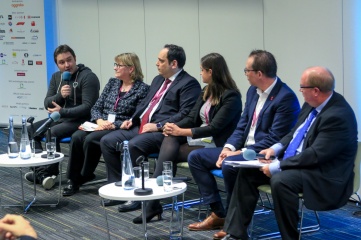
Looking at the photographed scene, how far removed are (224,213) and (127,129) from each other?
5.01 ft

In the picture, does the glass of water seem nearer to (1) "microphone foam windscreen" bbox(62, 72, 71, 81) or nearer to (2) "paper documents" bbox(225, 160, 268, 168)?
(2) "paper documents" bbox(225, 160, 268, 168)

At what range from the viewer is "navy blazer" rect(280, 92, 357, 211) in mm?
4090

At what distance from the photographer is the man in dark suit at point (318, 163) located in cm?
409

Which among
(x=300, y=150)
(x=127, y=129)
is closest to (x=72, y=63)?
(x=127, y=129)

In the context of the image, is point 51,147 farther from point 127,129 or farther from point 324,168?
point 324,168

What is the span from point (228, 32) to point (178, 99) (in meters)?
1.53

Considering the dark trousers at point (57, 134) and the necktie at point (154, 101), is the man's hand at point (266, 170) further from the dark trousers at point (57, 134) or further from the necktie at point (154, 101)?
the dark trousers at point (57, 134)

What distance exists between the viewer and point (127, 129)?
19.6ft

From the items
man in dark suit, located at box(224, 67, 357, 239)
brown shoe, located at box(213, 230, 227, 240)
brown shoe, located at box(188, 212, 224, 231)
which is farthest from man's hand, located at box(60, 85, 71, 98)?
man in dark suit, located at box(224, 67, 357, 239)

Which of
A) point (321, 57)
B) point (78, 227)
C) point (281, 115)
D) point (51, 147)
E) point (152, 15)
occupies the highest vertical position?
point (152, 15)

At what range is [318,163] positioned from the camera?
411 cm

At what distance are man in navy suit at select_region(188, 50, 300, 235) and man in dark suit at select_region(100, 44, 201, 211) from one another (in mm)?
692

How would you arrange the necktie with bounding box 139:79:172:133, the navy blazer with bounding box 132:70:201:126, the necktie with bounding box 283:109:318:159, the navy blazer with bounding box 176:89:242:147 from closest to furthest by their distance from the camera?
the necktie with bounding box 283:109:318:159 → the navy blazer with bounding box 176:89:242:147 → the navy blazer with bounding box 132:70:201:126 → the necktie with bounding box 139:79:172:133

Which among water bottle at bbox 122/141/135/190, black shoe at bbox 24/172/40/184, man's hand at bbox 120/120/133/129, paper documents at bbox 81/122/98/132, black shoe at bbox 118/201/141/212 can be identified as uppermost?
man's hand at bbox 120/120/133/129
